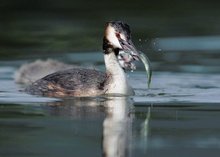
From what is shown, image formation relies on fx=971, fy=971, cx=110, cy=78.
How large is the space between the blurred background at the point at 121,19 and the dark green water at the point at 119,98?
19 mm

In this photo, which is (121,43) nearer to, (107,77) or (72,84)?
(107,77)

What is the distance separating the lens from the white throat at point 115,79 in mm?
12734

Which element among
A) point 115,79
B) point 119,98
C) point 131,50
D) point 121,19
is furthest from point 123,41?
point 121,19

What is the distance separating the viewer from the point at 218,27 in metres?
18.8

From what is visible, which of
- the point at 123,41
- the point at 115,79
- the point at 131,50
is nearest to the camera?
the point at 131,50

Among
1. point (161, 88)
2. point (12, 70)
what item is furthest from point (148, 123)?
point (12, 70)

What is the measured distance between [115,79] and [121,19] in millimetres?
6268

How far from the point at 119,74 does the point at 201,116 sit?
8.67ft

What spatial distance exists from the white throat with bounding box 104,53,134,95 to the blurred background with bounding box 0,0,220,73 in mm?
2666

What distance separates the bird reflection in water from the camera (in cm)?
848

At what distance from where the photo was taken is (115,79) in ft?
42.1

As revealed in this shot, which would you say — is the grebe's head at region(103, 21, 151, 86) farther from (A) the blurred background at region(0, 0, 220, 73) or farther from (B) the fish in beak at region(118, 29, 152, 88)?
(A) the blurred background at region(0, 0, 220, 73)

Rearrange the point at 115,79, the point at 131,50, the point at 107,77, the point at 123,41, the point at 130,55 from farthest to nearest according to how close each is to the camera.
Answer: the point at 107,77
the point at 115,79
the point at 130,55
the point at 123,41
the point at 131,50

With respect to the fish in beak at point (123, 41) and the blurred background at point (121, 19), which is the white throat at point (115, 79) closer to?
the fish in beak at point (123, 41)
